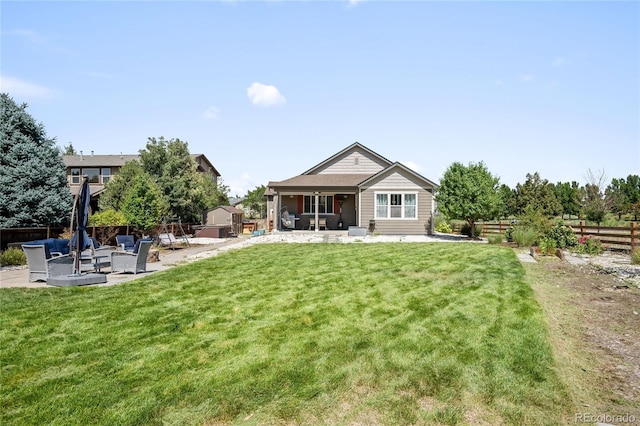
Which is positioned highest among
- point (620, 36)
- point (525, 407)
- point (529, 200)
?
point (620, 36)

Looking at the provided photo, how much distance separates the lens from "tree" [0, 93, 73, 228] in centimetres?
1731

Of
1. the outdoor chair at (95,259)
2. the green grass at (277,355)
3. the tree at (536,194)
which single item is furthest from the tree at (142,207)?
the tree at (536,194)

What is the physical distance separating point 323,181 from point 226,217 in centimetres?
983

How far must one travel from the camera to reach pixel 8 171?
1748cm

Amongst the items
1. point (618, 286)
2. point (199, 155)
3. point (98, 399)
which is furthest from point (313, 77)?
point (199, 155)

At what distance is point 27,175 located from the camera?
17.8 m

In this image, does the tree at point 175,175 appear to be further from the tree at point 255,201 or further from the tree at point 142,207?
the tree at point 255,201

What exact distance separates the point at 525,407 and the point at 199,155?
47196 mm

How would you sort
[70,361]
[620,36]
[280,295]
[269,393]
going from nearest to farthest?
[269,393] → [70,361] → [280,295] → [620,36]

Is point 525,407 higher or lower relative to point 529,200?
lower

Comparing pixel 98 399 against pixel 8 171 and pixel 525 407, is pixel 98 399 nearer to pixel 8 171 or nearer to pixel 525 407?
pixel 525 407

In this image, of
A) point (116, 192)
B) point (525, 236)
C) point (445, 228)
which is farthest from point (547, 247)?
point (116, 192)

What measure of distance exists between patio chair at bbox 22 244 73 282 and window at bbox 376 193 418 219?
19186mm

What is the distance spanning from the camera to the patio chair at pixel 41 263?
8.96 m
